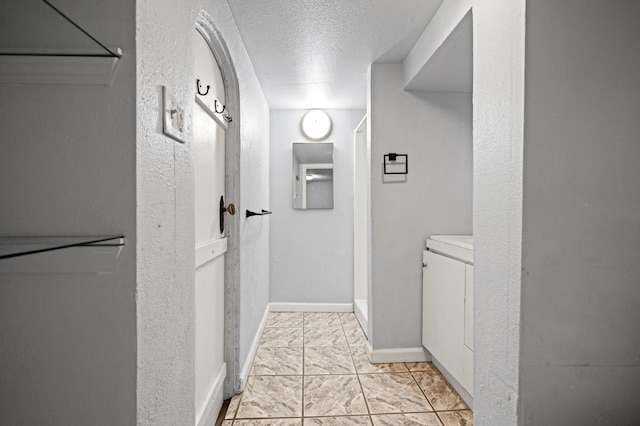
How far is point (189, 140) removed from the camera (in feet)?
4.02

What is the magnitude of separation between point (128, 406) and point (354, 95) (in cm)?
311

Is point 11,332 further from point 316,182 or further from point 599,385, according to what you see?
point 316,182

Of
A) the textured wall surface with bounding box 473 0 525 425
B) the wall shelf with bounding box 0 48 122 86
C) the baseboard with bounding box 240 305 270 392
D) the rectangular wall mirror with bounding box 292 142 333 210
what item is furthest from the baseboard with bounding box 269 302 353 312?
the wall shelf with bounding box 0 48 122 86

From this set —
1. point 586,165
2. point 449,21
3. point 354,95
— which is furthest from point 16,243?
point 354,95

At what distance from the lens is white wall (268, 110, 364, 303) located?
3948 mm

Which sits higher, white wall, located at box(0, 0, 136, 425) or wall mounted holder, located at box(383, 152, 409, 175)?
wall mounted holder, located at box(383, 152, 409, 175)

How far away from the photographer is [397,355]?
2.67m

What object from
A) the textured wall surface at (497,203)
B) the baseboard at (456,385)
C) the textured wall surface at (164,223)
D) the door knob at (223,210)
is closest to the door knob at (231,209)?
the door knob at (223,210)

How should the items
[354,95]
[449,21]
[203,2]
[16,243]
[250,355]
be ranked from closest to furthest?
[16,243] → [203,2] → [449,21] → [250,355] → [354,95]

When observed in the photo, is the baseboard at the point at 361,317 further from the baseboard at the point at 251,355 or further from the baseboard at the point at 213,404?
the baseboard at the point at 213,404

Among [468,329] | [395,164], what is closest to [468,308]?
[468,329]

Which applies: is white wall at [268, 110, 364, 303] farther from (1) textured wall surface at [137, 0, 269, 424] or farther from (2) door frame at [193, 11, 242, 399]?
(1) textured wall surface at [137, 0, 269, 424]

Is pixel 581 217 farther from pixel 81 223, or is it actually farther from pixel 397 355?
pixel 397 355

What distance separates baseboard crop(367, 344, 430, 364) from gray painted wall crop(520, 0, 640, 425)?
1.57 metres
